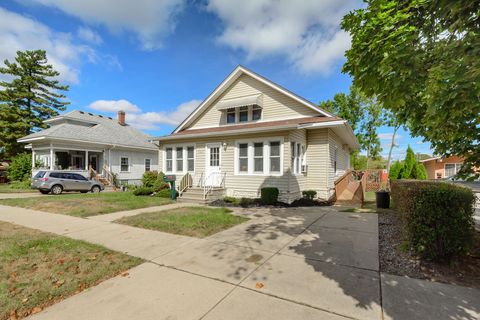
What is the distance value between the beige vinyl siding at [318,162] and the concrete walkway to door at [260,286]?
23.2 feet

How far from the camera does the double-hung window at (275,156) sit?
11531 millimetres

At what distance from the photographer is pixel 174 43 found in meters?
13.4

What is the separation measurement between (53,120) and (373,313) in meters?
29.5

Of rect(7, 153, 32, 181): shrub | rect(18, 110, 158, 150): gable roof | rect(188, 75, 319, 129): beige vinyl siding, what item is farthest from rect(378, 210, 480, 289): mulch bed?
rect(7, 153, 32, 181): shrub

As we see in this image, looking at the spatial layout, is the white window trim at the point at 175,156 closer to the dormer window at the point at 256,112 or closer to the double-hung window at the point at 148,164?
the dormer window at the point at 256,112

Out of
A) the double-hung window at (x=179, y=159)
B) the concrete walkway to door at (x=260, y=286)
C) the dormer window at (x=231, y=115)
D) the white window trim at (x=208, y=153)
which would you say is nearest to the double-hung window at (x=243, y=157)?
the white window trim at (x=208, y=153)

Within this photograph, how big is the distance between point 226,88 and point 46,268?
43.4 feet

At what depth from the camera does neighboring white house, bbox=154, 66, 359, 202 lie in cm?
1152

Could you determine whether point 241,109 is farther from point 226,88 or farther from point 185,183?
point 185,183

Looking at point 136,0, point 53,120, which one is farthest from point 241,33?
point 53,120

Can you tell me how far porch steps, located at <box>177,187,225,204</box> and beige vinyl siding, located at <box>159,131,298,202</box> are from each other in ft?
2.01

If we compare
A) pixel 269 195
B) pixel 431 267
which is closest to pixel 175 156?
pixel 269 195

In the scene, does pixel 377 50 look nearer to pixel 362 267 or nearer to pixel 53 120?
pixel 362 267

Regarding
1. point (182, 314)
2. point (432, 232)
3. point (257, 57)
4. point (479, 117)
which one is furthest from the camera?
point (257, 57)
